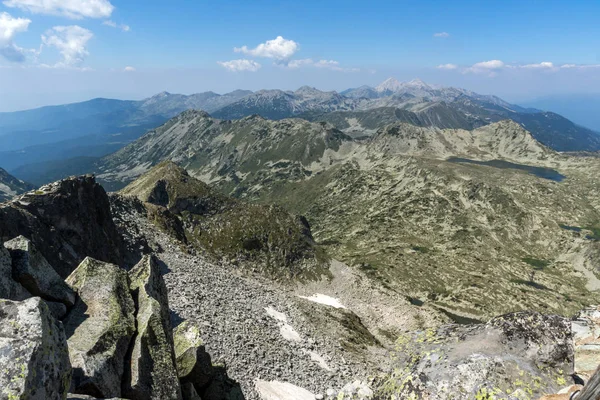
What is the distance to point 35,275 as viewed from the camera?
19.8m

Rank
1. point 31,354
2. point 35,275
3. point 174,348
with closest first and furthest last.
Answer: point 31,354 < point 35,275 < point 174,348

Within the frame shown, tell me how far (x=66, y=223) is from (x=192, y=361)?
1670 inches

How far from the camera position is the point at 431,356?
12.1 m

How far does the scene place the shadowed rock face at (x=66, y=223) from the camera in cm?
4594

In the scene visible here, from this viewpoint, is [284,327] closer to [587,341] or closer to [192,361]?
[192,361]

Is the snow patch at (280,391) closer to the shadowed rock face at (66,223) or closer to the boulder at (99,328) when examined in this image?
the boulder at (99,328)

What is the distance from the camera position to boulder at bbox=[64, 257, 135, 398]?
1639 centimetres

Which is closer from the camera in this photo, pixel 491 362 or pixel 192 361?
pixel 491 362

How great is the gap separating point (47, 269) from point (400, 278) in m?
192

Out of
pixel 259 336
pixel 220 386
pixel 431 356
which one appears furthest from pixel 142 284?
pixel 259 336

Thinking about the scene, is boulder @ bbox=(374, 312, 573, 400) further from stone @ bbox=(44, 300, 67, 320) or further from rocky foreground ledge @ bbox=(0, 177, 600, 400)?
stone @ bbox=(44, 300, 67, 320)

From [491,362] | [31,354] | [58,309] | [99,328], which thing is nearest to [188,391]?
[99,328]

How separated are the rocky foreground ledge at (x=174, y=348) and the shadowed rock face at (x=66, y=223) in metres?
0.33

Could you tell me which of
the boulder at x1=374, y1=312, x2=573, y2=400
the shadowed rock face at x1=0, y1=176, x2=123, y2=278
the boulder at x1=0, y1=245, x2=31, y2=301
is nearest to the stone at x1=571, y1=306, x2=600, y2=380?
the boulder at x1=374, y1=312, x2=573, y2=400
